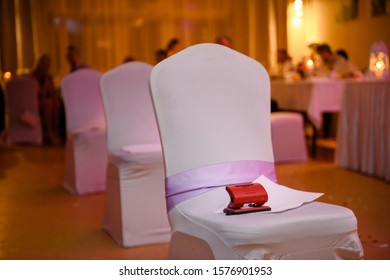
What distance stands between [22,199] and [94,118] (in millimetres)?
823

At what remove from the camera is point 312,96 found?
4914 mm

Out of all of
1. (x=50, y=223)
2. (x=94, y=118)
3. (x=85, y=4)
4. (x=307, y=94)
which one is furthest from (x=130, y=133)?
(x=85, y=4)

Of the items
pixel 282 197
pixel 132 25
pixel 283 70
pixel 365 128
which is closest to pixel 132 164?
pixel 282 197

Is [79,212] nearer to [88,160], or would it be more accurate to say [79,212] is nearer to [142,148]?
[88,160]

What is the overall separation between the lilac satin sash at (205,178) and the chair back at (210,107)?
0.02 metres

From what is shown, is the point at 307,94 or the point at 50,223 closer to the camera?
the point at 50,223

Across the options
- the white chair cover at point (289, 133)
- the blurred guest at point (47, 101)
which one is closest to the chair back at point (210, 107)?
the white chair cover at point (289, 133)

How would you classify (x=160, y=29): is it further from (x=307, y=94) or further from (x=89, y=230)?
(x=89, y=230)

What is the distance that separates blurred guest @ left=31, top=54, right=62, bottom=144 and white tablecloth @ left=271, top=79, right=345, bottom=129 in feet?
7.34

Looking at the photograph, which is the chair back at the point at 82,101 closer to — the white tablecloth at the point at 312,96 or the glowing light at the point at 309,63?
the white tablecloth at the point at 312,96

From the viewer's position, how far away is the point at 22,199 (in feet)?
10.9

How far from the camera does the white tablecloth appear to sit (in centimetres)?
491

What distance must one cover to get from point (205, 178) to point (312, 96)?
329 centimetres

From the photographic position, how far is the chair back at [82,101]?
12.6ft
